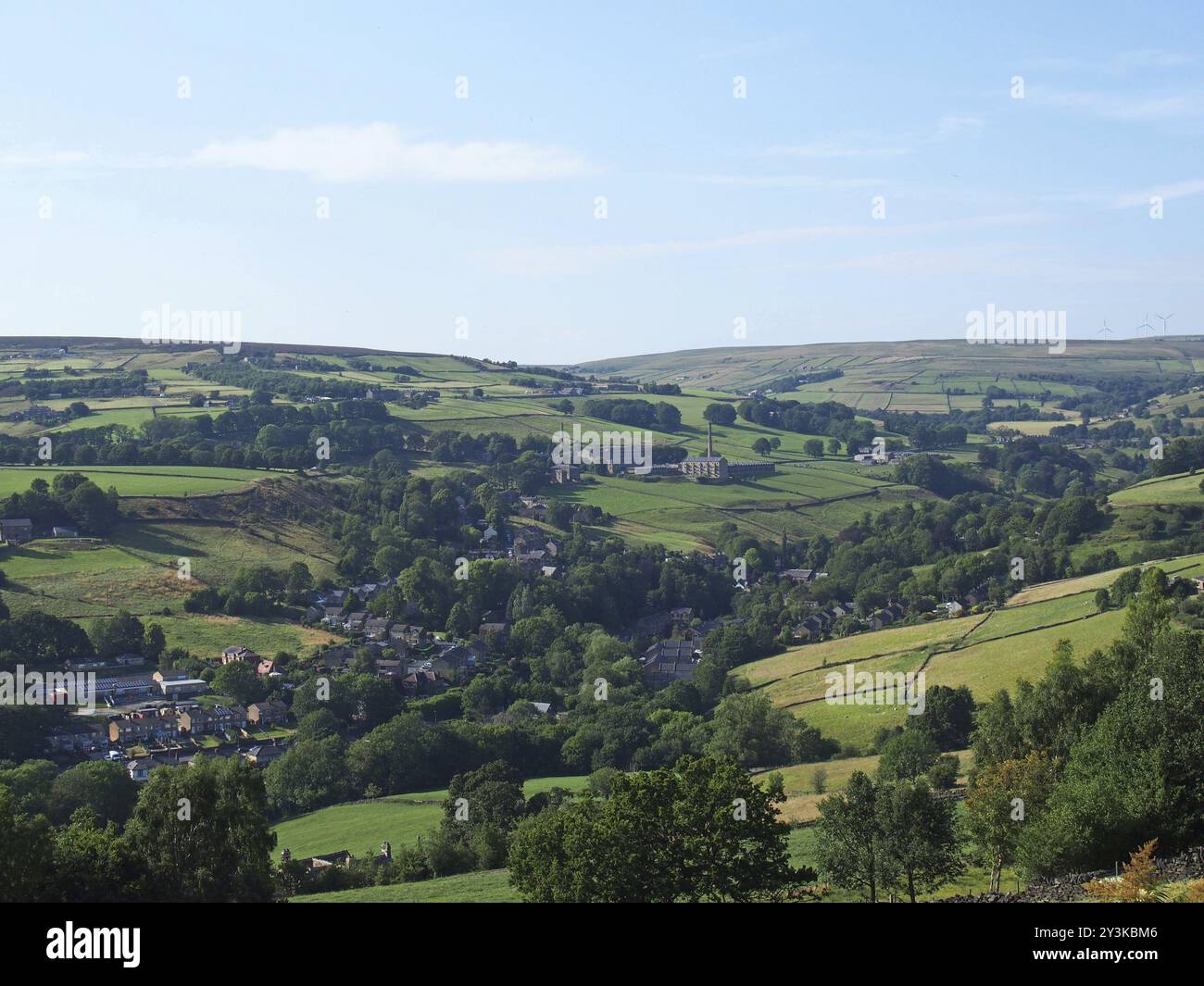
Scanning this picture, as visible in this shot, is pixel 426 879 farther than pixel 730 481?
No

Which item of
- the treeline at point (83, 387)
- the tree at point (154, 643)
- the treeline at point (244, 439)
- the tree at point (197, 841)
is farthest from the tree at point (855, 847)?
the treeline at point (83, 387)

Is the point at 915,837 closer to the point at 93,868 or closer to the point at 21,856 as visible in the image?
the point at 93,868

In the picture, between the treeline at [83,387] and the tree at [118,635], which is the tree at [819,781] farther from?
the treeline at [83,387]

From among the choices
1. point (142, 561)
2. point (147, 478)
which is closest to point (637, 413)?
point (147, 478)
